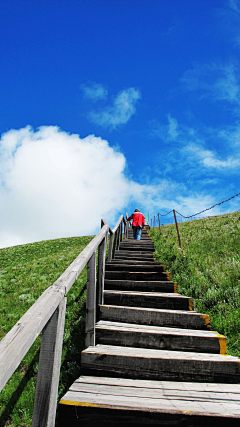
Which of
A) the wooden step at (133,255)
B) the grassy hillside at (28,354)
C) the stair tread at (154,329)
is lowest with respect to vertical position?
the grassy hillside at (28,354)

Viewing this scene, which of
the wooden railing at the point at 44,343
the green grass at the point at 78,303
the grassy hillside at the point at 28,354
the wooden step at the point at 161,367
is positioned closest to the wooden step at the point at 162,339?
the wooden step at the point at 161,367

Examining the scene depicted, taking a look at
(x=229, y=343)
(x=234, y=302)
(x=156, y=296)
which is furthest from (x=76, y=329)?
(x=234, y=302)

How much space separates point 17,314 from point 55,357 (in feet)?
14.4

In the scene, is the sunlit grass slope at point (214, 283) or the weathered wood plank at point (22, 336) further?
the sunlit grass slope at point (214, 283)

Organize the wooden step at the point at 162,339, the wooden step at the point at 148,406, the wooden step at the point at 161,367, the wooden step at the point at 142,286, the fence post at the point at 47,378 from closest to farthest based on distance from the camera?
1. the fence post at the point at 47,378
2. the wooden step at the point at 148,406
3. the wooden step at the point at 161,367
4. the wooden step at the point at 162,339
5. the wooden step at the point at 142,286

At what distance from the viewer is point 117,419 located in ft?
7.02

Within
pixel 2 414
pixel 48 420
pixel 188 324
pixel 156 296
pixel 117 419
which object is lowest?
pixel 2 414

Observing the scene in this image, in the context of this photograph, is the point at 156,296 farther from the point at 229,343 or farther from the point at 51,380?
the point at 51,380

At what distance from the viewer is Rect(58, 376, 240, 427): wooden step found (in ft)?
6.82

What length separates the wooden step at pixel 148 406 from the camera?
6.82 feet

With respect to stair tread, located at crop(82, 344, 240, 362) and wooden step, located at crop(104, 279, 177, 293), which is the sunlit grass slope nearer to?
wooden step, located at crop(104, 279, 177, 293)

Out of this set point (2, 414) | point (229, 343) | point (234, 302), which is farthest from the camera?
point (234, 302)

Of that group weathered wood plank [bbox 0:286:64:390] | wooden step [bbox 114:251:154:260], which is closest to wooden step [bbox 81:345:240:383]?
weathered wood plank [bbox 0:286:64:390]

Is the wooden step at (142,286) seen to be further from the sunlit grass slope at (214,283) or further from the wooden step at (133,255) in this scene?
the wooden step at (133,255)
